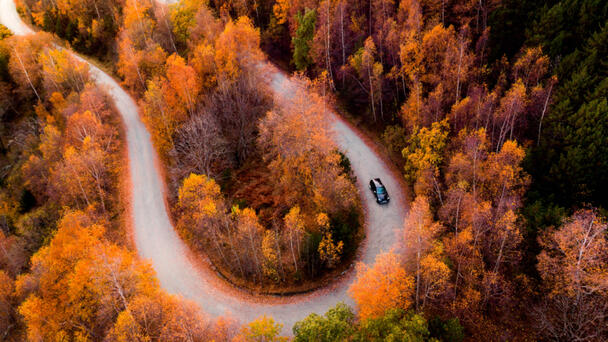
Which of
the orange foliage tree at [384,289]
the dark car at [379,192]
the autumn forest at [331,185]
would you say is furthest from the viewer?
the dark car at [379,192]

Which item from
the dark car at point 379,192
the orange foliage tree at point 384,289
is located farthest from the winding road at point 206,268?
the orange foliage tree at point 384,289

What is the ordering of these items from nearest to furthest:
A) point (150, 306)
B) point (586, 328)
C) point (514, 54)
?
point (586, 328) → point (150, 306) → point (514, 54)

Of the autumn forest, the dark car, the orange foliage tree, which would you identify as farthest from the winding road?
the orange foliage tree

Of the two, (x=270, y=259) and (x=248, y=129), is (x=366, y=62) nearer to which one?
(x=248, y=129)

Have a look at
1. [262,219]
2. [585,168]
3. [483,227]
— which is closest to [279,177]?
[262,219]

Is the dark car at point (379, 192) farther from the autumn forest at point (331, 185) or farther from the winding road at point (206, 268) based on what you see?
the winding road at point (206, 268)
